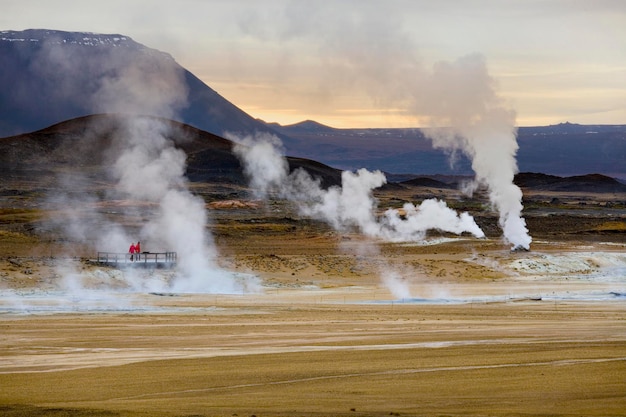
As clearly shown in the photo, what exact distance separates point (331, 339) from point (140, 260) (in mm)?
29682

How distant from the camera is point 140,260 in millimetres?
64625

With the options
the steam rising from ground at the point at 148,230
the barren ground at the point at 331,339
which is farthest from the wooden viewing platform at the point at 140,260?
the barren ground at the point at 331,339

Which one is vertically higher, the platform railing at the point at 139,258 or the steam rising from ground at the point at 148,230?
the platform railing at the point at 139,258

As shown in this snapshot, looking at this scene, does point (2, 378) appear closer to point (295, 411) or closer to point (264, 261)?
point (295, 411)

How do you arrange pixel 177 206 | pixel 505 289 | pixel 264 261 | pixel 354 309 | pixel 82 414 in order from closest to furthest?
pixel 82 414 → pixel 354 309 → pixel 505 289 → pixel 264 261 → pixel 177 206

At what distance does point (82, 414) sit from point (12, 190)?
142 metres

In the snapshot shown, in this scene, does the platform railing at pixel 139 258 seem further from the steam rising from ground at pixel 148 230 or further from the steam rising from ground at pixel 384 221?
the steam rising from ground at pixel 384 221

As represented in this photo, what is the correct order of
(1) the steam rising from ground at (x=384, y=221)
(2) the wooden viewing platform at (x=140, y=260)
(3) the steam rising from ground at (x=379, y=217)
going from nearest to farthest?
1. (2) the wooden viewing platform at (x=140, y=260)
2. (1) the steam rising from ground at (x=384, y=221)
3. (3) the steam rising from ground at (x=379, y=217)

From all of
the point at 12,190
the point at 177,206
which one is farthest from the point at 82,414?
the point at 12,190

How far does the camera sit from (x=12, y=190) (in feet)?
529

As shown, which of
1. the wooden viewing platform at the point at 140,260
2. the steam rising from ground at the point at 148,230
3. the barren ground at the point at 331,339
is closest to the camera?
the barren ground at the point at 331,339

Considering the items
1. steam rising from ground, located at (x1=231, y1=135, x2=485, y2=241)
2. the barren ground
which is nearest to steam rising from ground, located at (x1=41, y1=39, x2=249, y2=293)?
the barren ground

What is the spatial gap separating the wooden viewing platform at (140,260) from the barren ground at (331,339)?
6.79ft

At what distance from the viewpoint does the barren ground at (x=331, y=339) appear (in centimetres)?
2627
